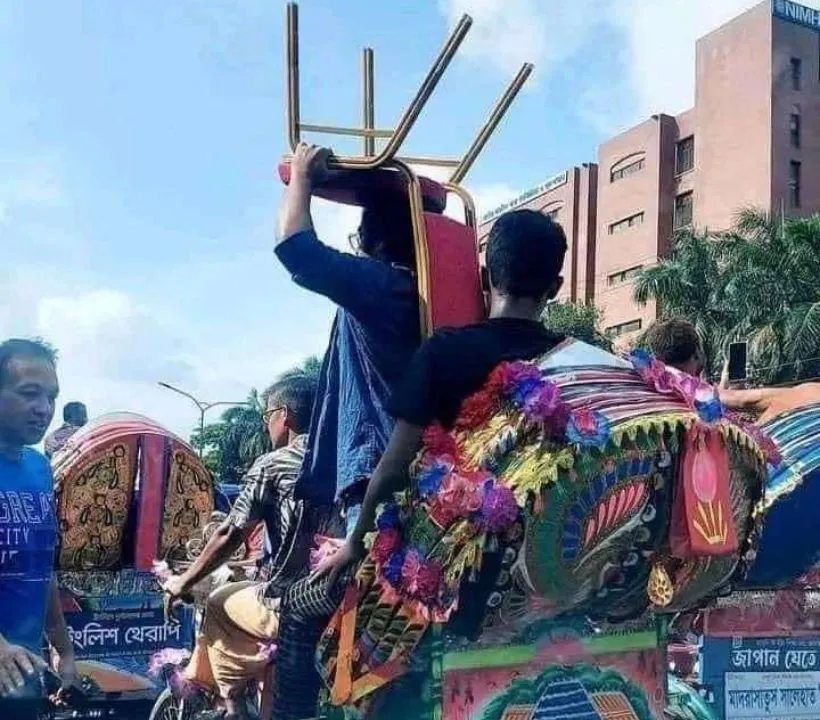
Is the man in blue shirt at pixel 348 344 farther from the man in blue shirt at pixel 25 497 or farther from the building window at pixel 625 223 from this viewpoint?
the building window at pixel 625 223

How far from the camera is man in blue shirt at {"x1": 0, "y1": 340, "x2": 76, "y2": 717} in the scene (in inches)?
123

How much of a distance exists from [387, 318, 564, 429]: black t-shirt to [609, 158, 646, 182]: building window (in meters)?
43.4

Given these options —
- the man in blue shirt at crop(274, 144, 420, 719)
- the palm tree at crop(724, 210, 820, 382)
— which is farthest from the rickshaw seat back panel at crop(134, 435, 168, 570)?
the palm tree at crop(724, 210, 820, 382)

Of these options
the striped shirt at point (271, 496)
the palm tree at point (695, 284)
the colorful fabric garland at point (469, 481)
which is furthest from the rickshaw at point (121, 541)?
the palm tree at point (695, 284)

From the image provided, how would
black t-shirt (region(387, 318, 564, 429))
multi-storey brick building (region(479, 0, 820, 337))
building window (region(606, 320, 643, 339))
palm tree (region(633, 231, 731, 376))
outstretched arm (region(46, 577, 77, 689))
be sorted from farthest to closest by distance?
building window (region(606, 320, 643, 339)) → multi-storey brick building (region(479, 0, 820, 337)) → palm tree (region(633, 231, 731, 376)) → outstretched arm (region(46, 577, 77, 689)) → black t-shirt (region(387, 318, 564, 429))

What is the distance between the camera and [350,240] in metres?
3.04

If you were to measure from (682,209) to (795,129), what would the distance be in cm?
511

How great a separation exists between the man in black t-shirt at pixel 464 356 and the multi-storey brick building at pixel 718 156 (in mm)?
34173

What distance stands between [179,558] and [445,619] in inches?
197

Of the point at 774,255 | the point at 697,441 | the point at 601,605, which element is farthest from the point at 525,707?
the point at 774,255

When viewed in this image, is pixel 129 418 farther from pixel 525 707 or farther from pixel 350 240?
pixel 525 707

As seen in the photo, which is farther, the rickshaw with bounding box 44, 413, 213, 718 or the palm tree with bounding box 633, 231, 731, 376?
the palm tree with bounding box 633, 231, 731, 376

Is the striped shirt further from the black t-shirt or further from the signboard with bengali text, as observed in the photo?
the signboard with bengali text

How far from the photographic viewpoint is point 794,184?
3916 cm
